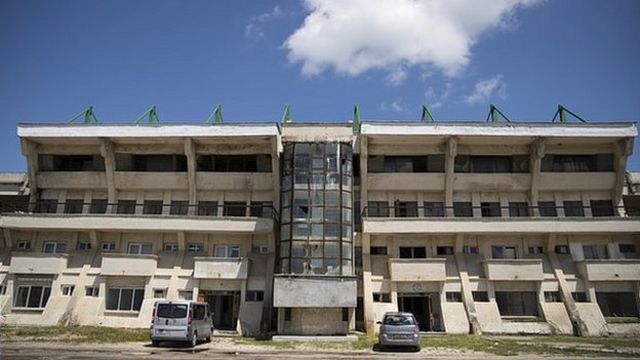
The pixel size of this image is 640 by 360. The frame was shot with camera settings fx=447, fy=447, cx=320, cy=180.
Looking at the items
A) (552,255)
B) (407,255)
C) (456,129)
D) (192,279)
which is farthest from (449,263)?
(192,279)

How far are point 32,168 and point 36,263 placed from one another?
726 cm

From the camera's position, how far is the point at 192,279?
27234 mm

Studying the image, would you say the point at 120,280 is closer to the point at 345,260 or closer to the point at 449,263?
the point at 345,260

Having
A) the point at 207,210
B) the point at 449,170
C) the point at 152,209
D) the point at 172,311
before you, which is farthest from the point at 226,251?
the point at 449,170

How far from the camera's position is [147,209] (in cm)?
3048

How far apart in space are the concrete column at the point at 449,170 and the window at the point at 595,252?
8895 millimetres

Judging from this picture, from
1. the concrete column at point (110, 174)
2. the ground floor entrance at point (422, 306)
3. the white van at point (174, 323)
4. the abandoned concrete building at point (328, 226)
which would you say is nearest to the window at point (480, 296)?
the abandoned concrete building at point (328, 226)

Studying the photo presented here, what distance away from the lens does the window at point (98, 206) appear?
3075cm

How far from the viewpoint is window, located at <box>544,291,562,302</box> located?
88.0ft

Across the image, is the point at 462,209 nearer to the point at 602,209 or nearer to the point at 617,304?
the point at 602,209

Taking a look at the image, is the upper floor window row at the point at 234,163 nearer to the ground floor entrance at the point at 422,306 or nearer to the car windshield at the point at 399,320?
the ground floor entrance at the point at 422,306

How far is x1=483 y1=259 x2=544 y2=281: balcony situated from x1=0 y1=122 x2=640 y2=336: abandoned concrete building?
0.40 ft

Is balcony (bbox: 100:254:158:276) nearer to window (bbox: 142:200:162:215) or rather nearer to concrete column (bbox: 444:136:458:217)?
window (bbox: 142:200:162:215)

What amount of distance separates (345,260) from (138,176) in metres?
15.5
